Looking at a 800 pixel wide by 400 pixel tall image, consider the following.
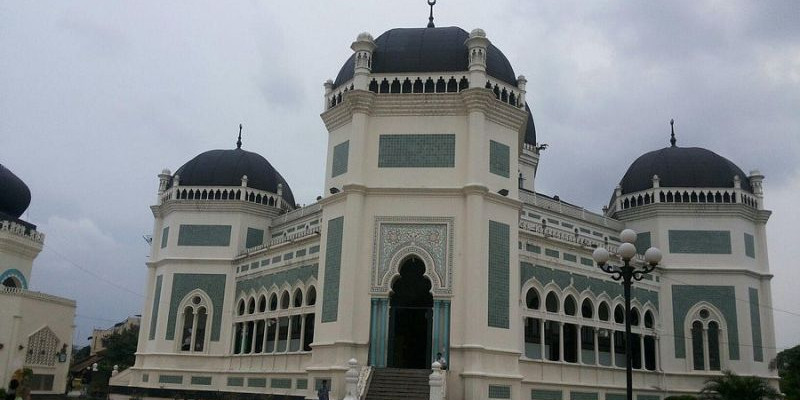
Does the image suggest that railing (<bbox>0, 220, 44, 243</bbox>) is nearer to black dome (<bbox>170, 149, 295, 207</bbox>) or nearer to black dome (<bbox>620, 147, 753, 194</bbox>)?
black dome (<bbox>170, 149, 295, 207</bbox>)

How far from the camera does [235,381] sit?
29.5 m

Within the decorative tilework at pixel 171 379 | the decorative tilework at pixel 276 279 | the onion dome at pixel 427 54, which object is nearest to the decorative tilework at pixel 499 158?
the onion dome at pixel 427 54

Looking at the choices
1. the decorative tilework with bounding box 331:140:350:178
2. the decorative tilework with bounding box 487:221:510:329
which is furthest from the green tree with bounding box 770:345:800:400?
the decorative tilework with bounding box 331:140:350:178

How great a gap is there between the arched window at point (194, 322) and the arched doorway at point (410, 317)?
10161 millimetres

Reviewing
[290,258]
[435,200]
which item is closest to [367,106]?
[435,200]

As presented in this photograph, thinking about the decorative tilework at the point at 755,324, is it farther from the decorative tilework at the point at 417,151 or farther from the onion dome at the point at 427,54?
the decorative tilework at the point at 417,151

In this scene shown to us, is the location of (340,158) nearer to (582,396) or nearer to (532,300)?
(532,300)

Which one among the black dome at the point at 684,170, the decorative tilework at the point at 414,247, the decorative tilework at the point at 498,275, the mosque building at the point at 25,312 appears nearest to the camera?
the decorative tilework at the point at 498,275

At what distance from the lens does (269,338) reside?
2959cm

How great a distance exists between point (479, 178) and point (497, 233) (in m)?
1.79

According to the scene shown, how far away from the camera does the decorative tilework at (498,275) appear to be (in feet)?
69.4

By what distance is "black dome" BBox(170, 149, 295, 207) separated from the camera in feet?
110

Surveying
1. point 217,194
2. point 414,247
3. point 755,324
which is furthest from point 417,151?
point 755,324

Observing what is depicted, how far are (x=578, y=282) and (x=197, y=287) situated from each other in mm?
16625
